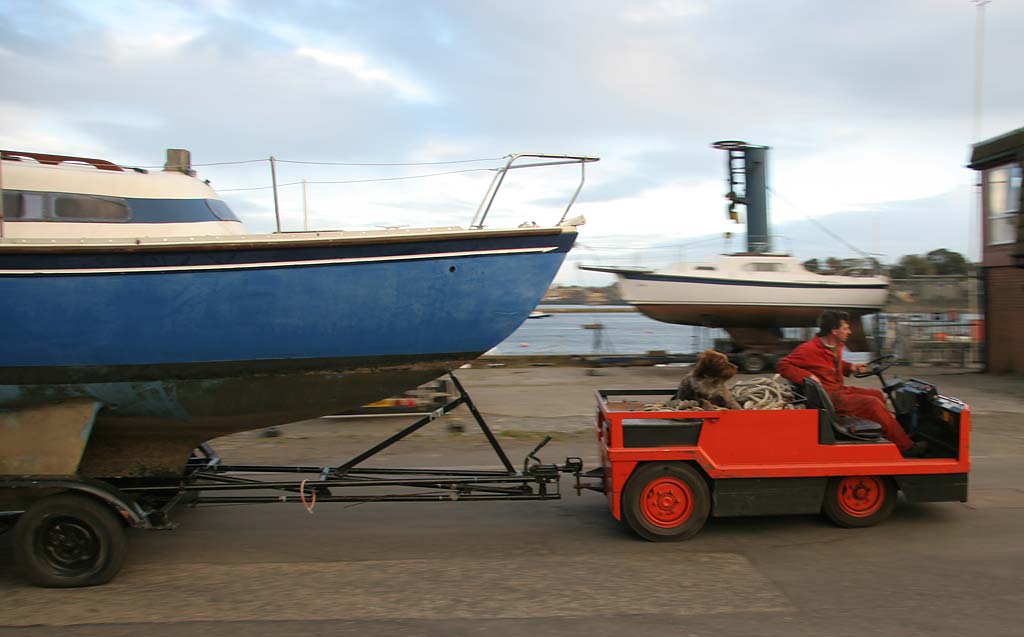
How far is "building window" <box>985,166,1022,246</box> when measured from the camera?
14948 mm

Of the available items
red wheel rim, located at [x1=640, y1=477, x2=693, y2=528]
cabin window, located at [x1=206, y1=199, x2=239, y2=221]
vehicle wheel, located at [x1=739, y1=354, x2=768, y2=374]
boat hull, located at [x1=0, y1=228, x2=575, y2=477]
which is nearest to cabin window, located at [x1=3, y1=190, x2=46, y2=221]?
boat hull, located at [x1=0, y1=228, x2=575, y2=477]

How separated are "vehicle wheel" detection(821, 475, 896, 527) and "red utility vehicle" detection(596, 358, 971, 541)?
107 millimetres

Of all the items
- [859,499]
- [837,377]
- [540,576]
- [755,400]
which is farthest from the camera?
[837,377]

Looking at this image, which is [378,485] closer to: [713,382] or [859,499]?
[713,382]

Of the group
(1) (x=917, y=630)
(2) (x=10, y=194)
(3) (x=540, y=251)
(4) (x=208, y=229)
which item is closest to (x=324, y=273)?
(4) (x=208, y=229)

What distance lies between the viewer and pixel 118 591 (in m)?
4.78

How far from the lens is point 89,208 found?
5.32m

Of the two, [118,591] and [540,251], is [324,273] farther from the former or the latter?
[118,591]

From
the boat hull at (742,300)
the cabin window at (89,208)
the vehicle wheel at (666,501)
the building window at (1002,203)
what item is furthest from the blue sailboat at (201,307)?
the building window at (1002,203)

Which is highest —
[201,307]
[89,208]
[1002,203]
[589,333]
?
[1002,203]

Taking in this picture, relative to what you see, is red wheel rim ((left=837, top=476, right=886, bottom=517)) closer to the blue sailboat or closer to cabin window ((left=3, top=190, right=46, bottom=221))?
the blue sailboat

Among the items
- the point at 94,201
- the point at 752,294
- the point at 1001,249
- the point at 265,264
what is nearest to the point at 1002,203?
the point at 1001,249

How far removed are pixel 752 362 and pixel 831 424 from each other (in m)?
11.9

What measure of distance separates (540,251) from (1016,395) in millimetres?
11149
